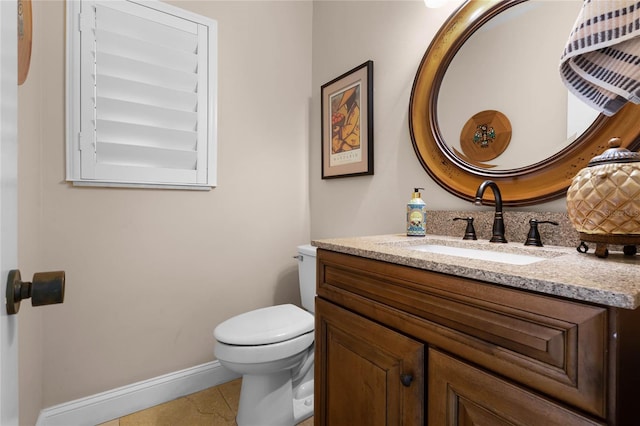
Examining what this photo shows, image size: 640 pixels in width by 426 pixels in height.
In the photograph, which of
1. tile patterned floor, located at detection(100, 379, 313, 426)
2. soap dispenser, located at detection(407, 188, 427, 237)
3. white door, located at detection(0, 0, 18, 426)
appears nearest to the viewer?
white door, located at detection(0, 0, 18, 426)

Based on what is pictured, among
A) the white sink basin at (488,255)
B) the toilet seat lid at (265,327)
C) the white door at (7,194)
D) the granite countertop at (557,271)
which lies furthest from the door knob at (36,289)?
the toilet seat lid at (265,327)

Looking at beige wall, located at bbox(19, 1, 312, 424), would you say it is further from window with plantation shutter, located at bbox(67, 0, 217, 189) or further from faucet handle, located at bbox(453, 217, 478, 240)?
faucet handle, located at bbox(453, 217, 478, 240)

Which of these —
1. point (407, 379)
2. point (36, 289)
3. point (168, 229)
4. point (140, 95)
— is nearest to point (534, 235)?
point (407, 379)

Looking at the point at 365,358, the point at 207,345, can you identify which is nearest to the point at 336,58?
the point at 365,358

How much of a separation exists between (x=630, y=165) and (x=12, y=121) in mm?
1157

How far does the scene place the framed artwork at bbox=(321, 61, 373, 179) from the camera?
1672 mm

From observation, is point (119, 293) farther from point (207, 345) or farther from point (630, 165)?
point (630, 165)

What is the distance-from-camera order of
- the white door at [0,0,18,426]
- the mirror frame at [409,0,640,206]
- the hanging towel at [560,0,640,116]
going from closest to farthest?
the white door at [0,0,18,426] < the hanging towel at [560,0,640,116] < the mirror frame at [409,0,640,206]

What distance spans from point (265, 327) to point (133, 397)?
0.82 meters

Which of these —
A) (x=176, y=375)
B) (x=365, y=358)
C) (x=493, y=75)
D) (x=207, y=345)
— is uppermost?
(x=493, y=75)

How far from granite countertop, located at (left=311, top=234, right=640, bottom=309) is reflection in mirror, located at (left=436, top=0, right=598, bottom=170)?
373 mm

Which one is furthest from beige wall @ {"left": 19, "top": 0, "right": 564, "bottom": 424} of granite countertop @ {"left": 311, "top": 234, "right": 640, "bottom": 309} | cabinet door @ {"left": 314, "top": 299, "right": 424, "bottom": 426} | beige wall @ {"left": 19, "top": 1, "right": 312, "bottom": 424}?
cabinet door @ {"left": 314, "top": 299, "right": 424, "bottom": 426}

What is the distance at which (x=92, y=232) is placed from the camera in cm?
148

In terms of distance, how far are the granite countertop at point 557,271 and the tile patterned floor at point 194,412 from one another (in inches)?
47.5
